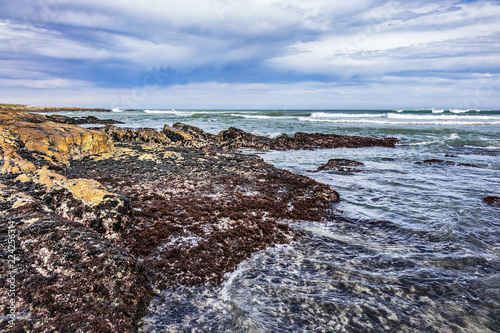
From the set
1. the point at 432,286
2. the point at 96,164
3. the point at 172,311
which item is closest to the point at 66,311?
the point at 172,311

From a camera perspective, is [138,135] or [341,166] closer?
[341,166]

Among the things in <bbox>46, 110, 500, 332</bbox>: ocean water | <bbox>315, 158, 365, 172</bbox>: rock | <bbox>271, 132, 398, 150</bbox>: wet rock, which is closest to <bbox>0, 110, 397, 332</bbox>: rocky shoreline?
<bbox>46, 110, 500, 332</bbox>: ocean water

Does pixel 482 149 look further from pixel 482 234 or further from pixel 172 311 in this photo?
pixel 172 311

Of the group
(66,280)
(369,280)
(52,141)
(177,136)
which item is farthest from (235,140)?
(66,280)

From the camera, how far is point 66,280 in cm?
364

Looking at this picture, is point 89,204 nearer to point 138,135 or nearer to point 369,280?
point 369,280

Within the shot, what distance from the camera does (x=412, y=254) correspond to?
589cm

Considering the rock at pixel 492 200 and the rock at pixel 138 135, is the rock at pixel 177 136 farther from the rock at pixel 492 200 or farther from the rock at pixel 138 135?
the rock at pixel 492 200

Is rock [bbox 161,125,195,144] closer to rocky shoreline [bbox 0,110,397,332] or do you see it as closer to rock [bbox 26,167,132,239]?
rocky shoreline [bbox 0,110,397,332]

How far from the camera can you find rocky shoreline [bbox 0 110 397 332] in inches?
137

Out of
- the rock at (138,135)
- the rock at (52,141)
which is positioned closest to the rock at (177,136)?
the rock at (138,135)

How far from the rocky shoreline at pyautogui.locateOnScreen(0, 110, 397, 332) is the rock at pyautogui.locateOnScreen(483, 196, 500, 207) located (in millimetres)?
5588

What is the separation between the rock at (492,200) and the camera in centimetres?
908

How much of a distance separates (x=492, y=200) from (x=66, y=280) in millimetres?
12884
